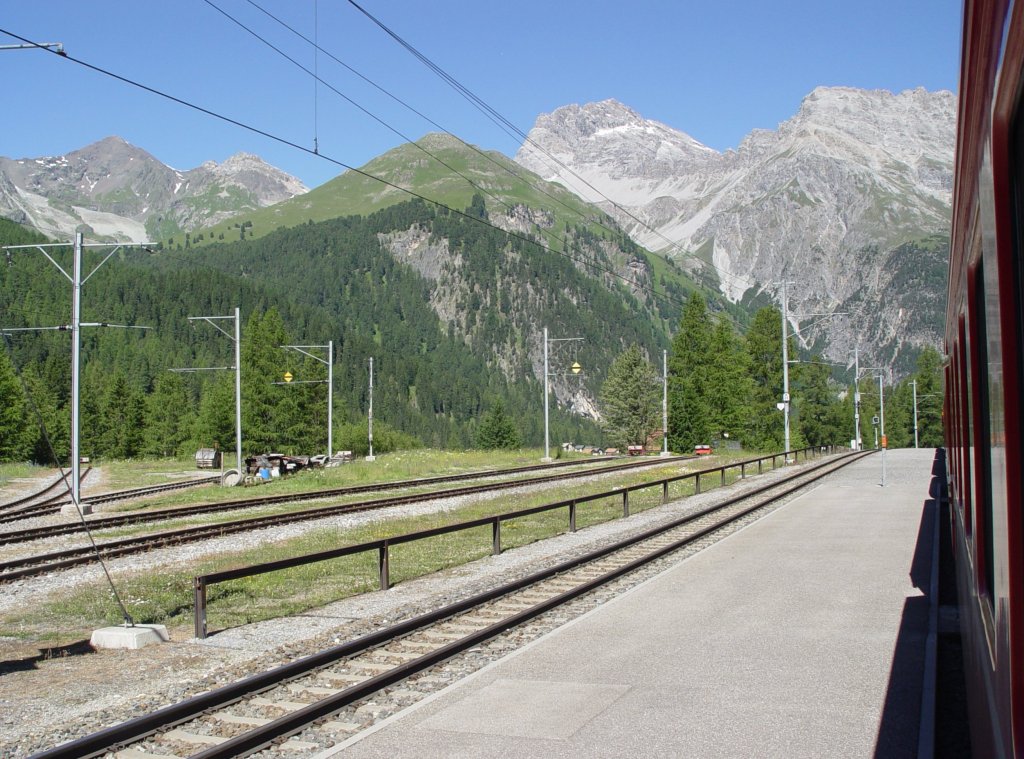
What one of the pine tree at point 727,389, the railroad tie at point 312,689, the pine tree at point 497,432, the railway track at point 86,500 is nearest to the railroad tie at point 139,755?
the railroad tie at point 312,689

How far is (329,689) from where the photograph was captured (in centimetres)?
867

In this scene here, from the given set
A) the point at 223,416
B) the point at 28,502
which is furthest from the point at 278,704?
the point at 223,416

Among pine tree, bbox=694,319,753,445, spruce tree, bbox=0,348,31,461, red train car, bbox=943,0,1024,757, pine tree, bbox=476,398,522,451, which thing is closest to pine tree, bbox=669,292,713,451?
pine tree, bbox=694,319,753,445

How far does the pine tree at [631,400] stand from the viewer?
348 feet

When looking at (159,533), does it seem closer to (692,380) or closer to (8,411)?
(692,380)

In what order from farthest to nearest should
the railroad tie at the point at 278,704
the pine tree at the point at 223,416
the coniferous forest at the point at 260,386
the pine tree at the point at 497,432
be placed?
1. the pine tree at the point at 497,432
2. the pine tree at the point at 223,416
3. the coniferous forest at the point at 260,386
4. the railroad tie at the point at 278,704

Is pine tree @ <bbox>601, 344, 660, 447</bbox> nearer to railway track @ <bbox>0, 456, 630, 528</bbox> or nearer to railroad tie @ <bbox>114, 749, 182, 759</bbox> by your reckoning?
railway track @ <bbox>0, 456, 630, 528</bbox>

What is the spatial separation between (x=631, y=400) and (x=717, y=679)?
99.2 meters

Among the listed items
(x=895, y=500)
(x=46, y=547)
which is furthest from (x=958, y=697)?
(x=895, y=500)

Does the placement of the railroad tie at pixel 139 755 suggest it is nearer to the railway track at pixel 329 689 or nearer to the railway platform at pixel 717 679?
the railway track at pixel 329 689

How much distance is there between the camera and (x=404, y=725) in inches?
297

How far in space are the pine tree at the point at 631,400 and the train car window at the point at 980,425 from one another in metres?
100

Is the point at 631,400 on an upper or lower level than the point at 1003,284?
upper

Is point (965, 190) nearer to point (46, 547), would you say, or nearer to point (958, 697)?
point (958, 697)
